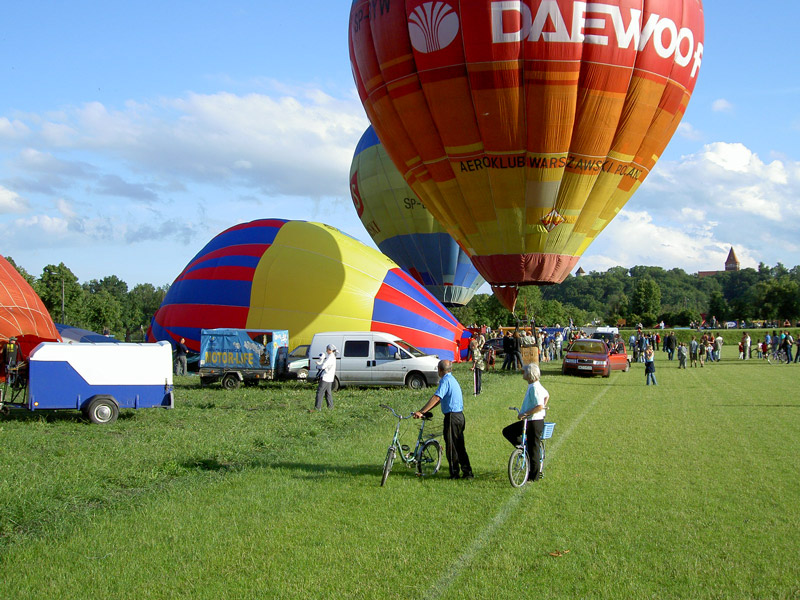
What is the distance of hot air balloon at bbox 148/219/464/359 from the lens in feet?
80.6

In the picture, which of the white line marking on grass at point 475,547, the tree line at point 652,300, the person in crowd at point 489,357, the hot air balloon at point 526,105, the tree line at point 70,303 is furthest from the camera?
the tree line at point 652,300

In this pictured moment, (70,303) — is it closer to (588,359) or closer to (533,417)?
(588,359)

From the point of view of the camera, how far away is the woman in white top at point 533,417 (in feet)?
28.6

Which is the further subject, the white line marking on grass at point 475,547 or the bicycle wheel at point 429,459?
the bicycle wheel at point 429,459

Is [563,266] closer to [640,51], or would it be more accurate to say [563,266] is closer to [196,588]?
[640,51]

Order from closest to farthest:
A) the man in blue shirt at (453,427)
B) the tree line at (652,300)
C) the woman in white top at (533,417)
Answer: the woman in white top at (533,417) < the man in blue shirt at (453,427) < the tree line at (652,300)

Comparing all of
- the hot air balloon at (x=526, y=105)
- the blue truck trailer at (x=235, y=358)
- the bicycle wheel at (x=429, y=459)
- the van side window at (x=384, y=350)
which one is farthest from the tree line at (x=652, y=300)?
the bicycle wheel at (x=429, y=459)

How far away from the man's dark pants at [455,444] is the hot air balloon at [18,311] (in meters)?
14.2

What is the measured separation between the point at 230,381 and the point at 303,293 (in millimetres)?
4614

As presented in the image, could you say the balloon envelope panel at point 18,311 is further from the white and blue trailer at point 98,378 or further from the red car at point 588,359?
the red car at point 588,359

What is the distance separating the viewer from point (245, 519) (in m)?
7.10

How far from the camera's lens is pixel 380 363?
20531 millimetres

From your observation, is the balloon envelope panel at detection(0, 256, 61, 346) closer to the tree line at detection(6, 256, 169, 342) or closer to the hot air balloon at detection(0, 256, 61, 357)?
the hot air balloon at detection(0, 256, 61, 357)

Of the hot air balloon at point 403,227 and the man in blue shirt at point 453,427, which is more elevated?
the hot air balloon at point 403,227
